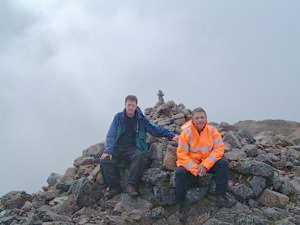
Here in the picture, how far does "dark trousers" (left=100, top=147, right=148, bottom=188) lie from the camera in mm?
13859

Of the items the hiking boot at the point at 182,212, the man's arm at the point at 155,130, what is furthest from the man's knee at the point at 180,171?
the man's arm at the point at 155,130

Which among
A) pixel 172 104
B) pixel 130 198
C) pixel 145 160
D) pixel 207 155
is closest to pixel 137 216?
pixel 130 198

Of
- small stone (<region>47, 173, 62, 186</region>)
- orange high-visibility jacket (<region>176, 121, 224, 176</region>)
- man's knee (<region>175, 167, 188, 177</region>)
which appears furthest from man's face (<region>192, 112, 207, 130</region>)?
small stone (<region>47, 173, 62, 186</region>)

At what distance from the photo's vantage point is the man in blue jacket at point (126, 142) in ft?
46.7

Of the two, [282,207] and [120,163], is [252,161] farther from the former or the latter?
[120,163]

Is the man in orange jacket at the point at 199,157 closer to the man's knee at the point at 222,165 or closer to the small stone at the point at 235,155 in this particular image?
the man's knee at the point at 222,165

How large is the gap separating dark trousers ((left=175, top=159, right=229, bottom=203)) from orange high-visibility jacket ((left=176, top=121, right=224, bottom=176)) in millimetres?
188

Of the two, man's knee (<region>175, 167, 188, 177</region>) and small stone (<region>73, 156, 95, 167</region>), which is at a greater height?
small stone (<region>73, 156, 95, 167</region>)

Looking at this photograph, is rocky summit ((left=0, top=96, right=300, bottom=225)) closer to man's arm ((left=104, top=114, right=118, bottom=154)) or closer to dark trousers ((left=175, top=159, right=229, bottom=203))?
dark trousers ((left=175, top=159, right=229, bottom=203))

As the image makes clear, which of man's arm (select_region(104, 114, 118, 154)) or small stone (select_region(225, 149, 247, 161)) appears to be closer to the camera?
man's arm (select_region(104, 114, 118, 154))

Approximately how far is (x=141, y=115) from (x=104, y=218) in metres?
3.40

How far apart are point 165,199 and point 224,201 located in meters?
1.69

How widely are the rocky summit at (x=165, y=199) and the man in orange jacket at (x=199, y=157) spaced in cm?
50

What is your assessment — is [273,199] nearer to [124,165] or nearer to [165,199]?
[165,199]
